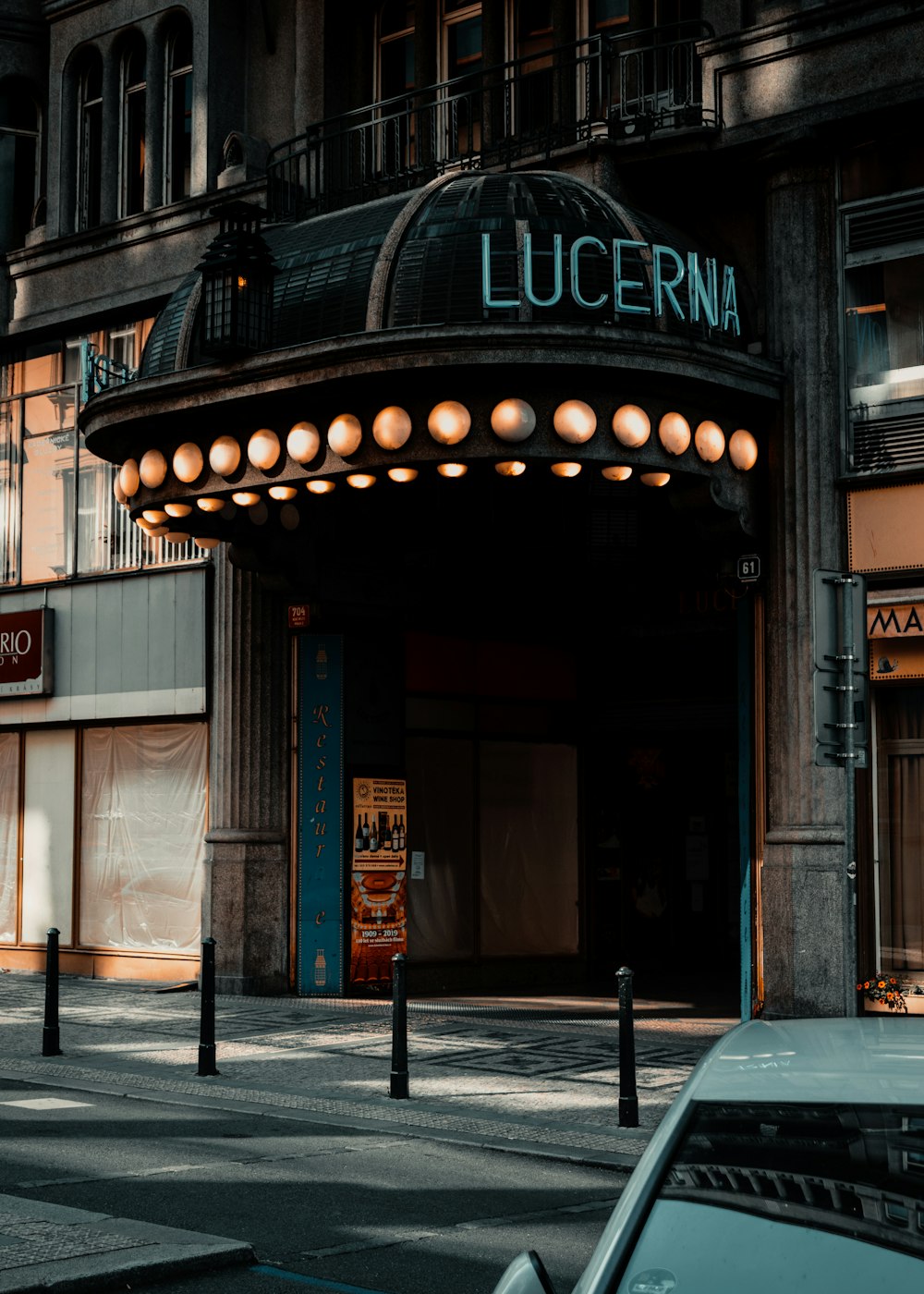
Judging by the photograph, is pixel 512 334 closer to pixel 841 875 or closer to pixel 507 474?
pixel 507 474

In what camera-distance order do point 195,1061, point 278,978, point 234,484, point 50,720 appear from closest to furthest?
point 195,1061 → point 234,484 → point 278,978 → point 50,720

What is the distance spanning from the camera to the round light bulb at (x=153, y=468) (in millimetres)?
15562

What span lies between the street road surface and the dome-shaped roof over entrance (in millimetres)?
6706

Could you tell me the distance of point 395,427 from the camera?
45.6ft

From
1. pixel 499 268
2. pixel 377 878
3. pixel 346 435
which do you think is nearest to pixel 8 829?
pixel 377 878

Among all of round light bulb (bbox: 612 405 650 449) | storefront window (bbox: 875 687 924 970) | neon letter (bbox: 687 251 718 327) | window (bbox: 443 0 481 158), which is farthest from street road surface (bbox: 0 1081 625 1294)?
window (bbox: 443 0 481 158)

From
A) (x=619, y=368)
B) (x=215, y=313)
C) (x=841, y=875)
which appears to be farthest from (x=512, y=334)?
(x=841, y=875)

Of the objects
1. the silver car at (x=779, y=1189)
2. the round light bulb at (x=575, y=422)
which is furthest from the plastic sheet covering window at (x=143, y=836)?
the silver car at (x=779, y=1189)

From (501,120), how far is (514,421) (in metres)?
4.93

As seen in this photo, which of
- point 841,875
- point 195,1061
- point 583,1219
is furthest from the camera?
point 841,875

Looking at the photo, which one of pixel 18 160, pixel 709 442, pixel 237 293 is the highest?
pixel 18 160

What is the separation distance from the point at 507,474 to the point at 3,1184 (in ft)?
25.8

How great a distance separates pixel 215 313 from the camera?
14742mm

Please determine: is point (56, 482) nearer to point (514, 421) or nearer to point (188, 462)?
point (188, 462)
